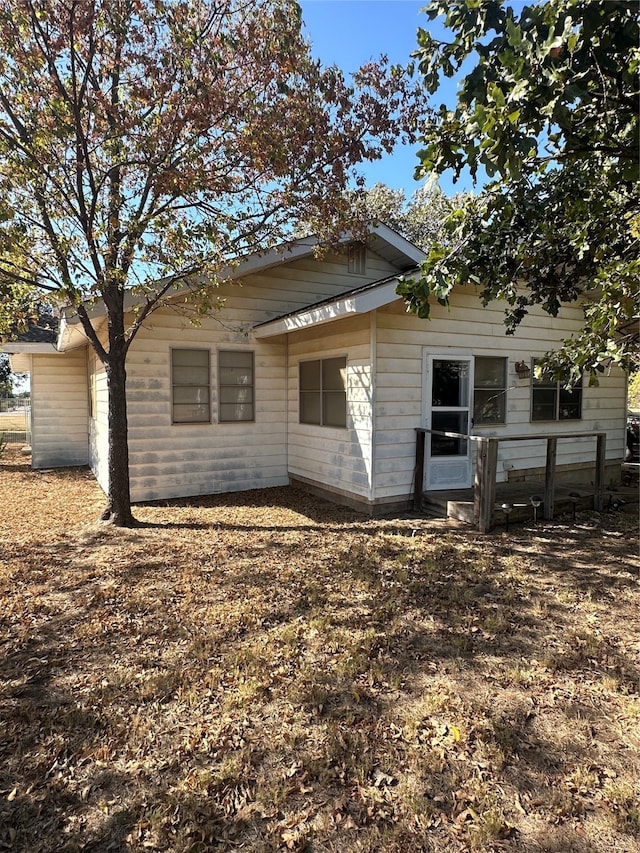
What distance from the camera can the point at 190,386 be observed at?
8297 millimetres

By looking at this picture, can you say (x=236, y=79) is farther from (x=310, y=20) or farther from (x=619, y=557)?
(x=619, y=557)

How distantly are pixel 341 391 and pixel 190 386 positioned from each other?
8.60 feet

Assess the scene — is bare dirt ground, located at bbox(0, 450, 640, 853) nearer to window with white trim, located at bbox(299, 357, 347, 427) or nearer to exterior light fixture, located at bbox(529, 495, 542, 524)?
exterior light fixture, located at bbox(529, 495, 542, 524)

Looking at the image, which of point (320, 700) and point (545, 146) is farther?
point (545, 146)

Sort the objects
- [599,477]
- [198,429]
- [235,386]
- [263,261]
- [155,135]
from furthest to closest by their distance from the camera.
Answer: [235,386]
[198,429]
[263,261]
[599,477]
[155,135]

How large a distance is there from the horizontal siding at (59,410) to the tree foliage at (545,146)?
11279 millimetres

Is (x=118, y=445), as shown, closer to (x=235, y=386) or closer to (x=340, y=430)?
(x=235, y=386)

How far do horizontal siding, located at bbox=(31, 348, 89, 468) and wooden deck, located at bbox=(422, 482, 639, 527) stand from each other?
9744 mm

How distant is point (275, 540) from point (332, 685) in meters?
2.99

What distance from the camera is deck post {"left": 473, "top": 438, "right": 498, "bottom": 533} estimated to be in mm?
5921

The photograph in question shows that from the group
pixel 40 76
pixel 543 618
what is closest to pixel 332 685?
pixel 543 618

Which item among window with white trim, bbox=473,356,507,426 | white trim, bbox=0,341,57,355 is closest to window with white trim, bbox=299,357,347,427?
window with white trim, bbox=473,356,507,426

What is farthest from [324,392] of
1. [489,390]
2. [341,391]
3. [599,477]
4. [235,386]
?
[599,477]

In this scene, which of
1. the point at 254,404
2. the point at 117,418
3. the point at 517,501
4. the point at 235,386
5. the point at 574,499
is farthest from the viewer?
the point at 254,404
